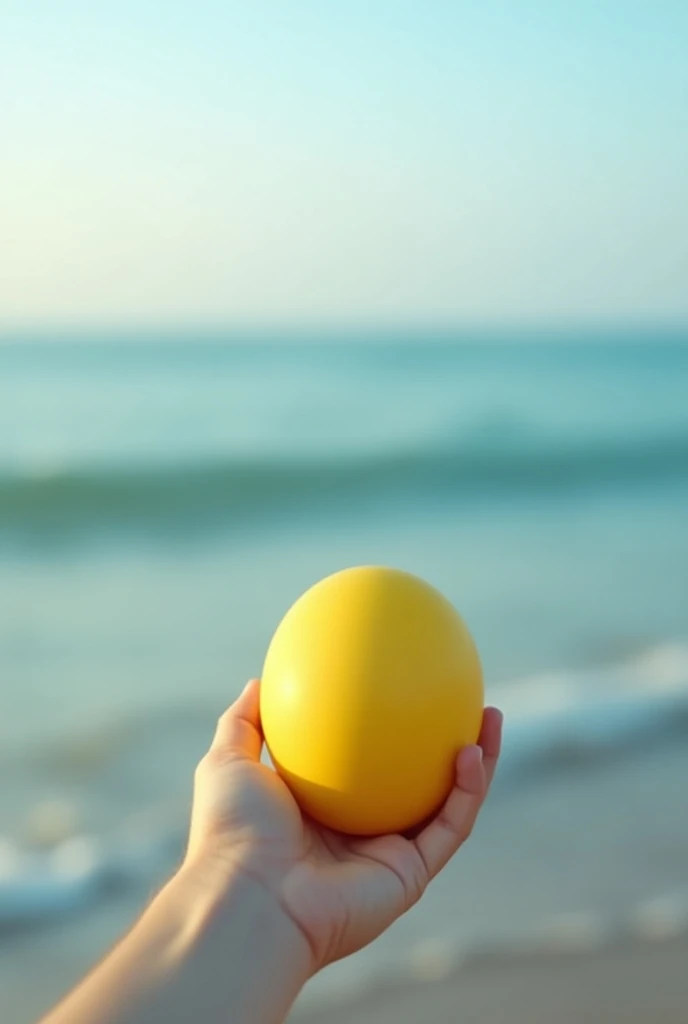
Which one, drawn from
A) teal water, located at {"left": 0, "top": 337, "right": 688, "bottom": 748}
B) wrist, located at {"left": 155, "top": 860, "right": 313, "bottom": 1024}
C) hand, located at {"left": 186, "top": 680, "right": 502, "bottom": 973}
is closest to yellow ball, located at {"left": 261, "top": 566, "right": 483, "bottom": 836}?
hand, located at {"left": 186, "top": 680, "right": 502, "bottom": 973}

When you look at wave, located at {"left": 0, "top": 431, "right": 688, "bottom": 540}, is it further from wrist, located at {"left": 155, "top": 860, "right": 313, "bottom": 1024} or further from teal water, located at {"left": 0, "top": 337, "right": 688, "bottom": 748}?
wrist, located at {"left": 155, "top": 860, "right": 313, "bottom": 1024}

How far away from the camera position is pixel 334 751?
2.24 meters

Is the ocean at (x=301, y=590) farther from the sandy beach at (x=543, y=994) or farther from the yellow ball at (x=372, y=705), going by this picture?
the yellow ball at (x=372, y=705)

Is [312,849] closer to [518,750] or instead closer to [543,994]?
[543,994]

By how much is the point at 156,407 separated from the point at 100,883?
1267 cm

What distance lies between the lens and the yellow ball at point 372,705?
7.31 feet

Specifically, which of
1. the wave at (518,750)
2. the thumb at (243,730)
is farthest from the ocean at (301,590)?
the thumb at (243,730)

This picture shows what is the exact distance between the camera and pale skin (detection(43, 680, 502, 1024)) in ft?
5.99

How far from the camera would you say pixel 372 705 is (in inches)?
87.5

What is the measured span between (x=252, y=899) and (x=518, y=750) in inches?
115

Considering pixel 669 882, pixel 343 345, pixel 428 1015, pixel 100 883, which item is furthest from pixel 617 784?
pixel 343 345

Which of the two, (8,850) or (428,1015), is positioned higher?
(8,850)

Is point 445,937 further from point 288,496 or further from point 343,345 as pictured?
point 343,345

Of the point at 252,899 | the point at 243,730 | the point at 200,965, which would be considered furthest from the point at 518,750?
the point at 200,965
